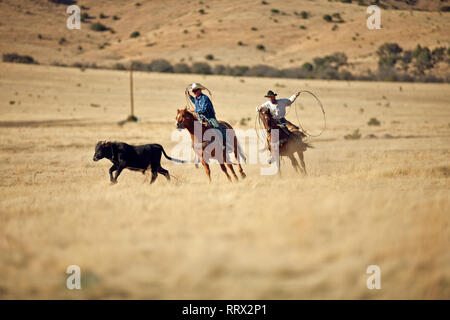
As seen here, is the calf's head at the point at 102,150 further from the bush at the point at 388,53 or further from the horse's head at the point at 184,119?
the bush at the point at 388,53

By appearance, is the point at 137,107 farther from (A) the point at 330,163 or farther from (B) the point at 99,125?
(A) the point at 330,163

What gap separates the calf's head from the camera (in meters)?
13.0

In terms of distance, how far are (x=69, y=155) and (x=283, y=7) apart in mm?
110780

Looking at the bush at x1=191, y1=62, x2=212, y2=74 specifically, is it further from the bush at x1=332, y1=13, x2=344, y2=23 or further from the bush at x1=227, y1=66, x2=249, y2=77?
the bush at x1=332, y1=13, x2=344, y2=23

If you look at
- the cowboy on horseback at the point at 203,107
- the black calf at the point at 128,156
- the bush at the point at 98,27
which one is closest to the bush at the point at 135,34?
the bush at the point at 98,27

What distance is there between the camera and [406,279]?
5.31 m

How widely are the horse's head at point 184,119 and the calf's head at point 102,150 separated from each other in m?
2.08

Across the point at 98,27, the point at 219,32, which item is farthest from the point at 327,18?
the point at 98,27

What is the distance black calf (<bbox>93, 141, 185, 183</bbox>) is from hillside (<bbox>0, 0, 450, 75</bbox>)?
6347cm

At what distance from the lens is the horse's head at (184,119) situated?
12609 mm

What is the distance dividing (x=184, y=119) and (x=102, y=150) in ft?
7.77

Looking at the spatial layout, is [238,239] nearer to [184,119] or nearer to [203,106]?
[184,119]

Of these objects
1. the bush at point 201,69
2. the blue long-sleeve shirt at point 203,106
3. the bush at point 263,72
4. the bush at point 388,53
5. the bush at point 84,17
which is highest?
the bush at point 84,17

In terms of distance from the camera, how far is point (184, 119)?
12859 mm
